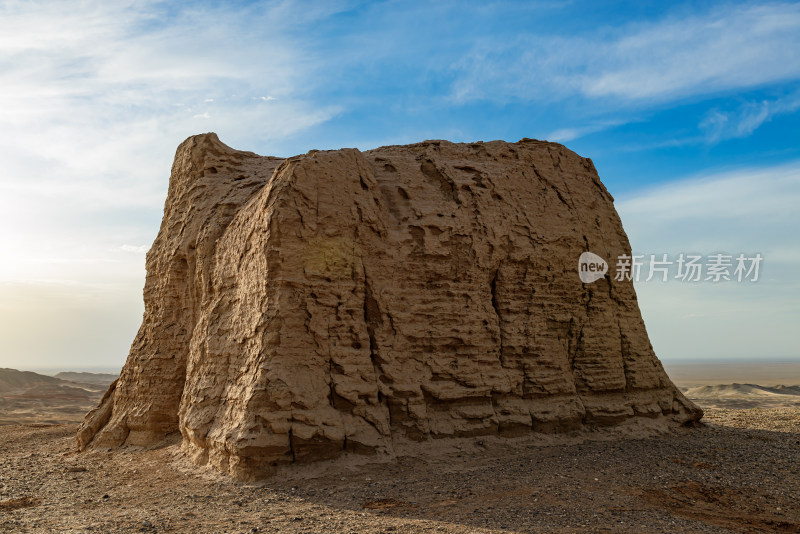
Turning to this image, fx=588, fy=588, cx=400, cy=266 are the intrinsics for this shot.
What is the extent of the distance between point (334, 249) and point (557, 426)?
552 centimetres

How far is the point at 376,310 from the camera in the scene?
10.4 meters

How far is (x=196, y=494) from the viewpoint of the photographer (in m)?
8.49

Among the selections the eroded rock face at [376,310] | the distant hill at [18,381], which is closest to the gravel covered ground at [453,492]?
the eroded rock face at [376,310]

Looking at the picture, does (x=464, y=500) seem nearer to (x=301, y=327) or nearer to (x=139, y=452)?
(x=301, y=327)

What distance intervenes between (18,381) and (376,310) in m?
42.8

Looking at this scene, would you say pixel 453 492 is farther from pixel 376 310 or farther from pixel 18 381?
pixel 18 381

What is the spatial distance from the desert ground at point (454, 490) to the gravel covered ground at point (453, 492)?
0.09 ft

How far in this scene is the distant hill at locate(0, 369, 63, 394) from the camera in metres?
40.6

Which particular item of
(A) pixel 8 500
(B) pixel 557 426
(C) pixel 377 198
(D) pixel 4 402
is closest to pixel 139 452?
(A) pixel 8 500

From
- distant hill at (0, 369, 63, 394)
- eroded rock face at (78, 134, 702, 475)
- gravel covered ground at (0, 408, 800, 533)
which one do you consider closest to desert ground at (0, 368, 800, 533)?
gravel covered ground at (0, 408, 800, 533)

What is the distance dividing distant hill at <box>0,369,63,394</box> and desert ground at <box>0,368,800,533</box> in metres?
34.5

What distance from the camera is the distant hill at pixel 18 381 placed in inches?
1597

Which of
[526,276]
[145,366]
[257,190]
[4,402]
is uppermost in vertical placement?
[257,190]

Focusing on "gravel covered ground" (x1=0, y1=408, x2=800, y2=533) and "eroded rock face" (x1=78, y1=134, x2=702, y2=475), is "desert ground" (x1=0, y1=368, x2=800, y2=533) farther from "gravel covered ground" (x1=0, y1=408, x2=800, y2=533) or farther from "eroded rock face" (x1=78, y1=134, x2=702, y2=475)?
→ "eroded rock face" (x1=78, y1=134, x2=702, y2=475)
